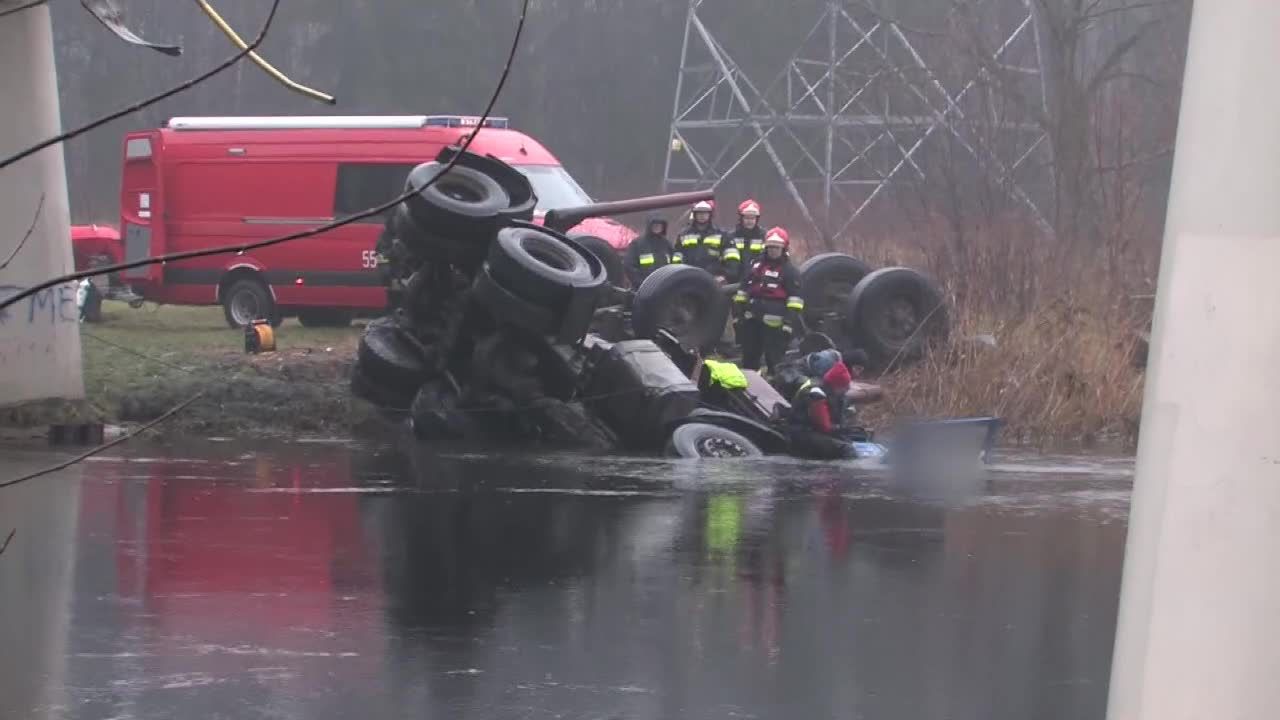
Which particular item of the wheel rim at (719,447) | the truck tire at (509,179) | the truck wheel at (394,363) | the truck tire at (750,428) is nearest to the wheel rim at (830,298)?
the truck tire at (509,179)

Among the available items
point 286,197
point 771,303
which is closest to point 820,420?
point 771,303

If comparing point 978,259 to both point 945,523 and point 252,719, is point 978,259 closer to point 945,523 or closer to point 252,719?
point 945,523

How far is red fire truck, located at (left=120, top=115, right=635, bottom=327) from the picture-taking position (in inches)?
914

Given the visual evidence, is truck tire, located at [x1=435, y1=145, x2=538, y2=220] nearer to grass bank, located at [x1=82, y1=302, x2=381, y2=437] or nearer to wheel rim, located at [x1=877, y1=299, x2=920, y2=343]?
grass bank, located at [x1=82, y1=302, x2=381, y2=437]

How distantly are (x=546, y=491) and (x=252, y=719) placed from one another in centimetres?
588

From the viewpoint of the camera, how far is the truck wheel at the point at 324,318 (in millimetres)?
24141

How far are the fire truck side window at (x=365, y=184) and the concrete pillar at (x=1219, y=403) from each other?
19.7 meters

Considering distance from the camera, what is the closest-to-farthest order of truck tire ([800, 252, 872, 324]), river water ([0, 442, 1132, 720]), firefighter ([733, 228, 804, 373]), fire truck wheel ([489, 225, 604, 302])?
river water ([0, 442, 1132, 720])
fire truck wheel ([489, 225, 604, 302])
firefighter ([733, 228, 804, 373])
truck tire ([800, 252, 872, 324])

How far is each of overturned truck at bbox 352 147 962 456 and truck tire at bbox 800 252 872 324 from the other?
3.32 m

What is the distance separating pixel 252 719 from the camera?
20.3 ft

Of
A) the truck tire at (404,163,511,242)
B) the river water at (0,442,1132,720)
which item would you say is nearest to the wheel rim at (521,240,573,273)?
the truck tire at (404,163,511,242)

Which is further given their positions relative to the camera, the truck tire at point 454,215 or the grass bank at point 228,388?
the grass bank at point 228,388

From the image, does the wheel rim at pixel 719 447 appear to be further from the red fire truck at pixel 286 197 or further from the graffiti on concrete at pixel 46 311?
the red fire truck at pixel 286 197

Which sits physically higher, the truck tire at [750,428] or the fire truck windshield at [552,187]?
the fire truck windshield at [552,187]
